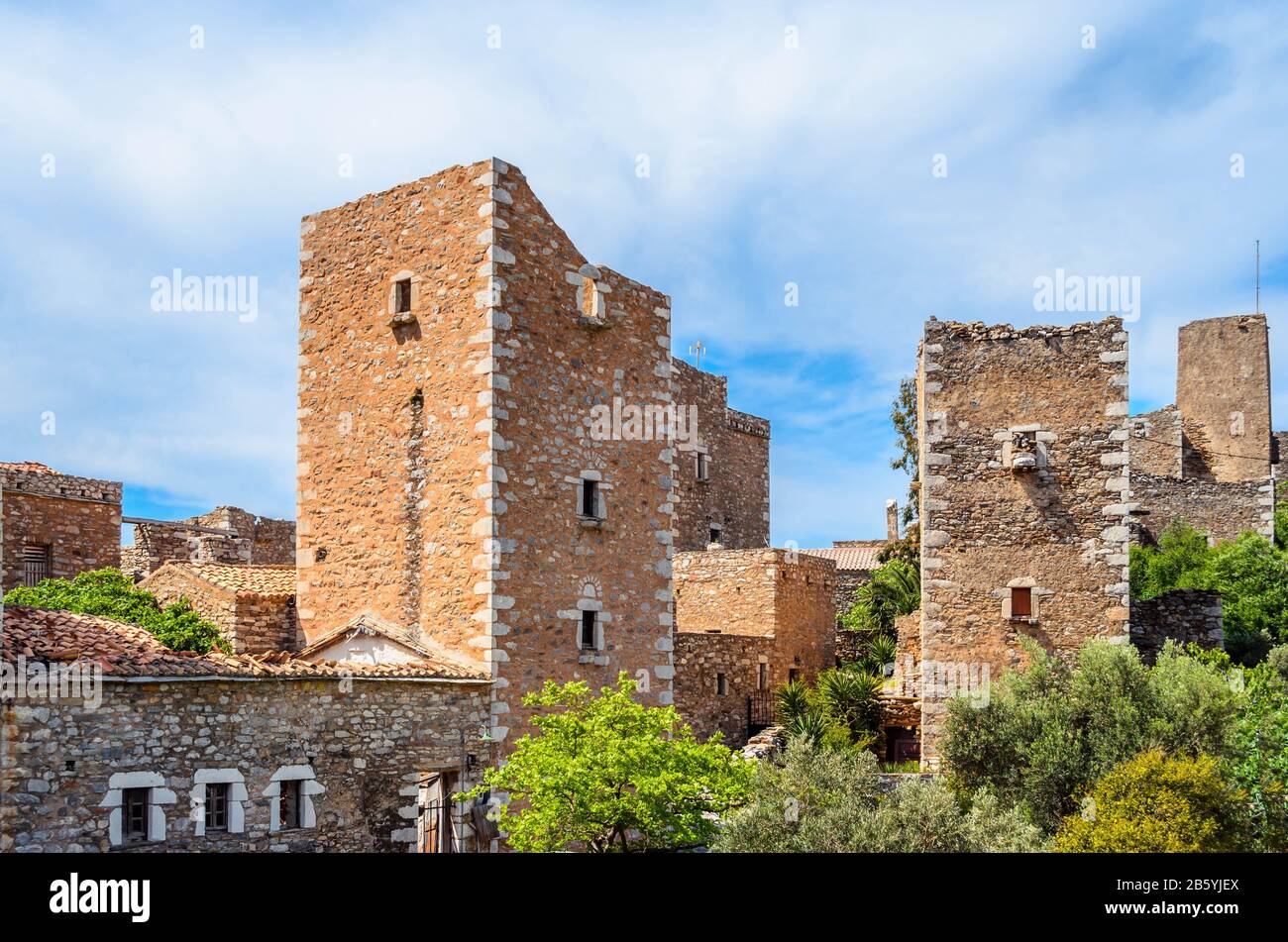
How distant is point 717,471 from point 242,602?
17.3m

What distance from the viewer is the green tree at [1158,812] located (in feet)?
39.3

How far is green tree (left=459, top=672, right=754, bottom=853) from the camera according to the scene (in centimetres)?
1290

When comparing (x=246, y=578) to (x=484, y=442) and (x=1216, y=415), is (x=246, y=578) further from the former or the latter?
(x=1216, y=415)

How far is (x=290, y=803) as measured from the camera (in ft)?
40.9

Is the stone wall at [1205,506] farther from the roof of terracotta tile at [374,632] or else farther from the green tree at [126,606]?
the green tree at [126,606]

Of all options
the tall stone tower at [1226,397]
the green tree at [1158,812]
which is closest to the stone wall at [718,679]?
the green tree at [1158,812]

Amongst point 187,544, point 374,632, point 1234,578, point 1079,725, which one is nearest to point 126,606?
point 374,632

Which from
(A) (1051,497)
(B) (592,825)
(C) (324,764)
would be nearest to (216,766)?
(C) (324,764)

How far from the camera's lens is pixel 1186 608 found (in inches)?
839

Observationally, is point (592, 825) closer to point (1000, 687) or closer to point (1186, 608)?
point (1000, 687)

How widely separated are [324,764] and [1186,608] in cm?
1608

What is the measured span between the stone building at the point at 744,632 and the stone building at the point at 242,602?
7604 millimetres

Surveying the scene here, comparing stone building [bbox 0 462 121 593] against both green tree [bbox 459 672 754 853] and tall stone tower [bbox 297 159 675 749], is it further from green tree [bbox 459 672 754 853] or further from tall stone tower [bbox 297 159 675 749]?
green tree [bbox 459 672 754 853]

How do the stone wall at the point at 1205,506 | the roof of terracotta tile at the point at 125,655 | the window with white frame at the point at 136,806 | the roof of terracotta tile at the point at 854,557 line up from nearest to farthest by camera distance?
the window with white frame at the point at 136,806
the roof of terracotta tile at the point at 125,655
the stone wall at the point at 1205,506
the roof of terracotta tile at the point at 854,557
